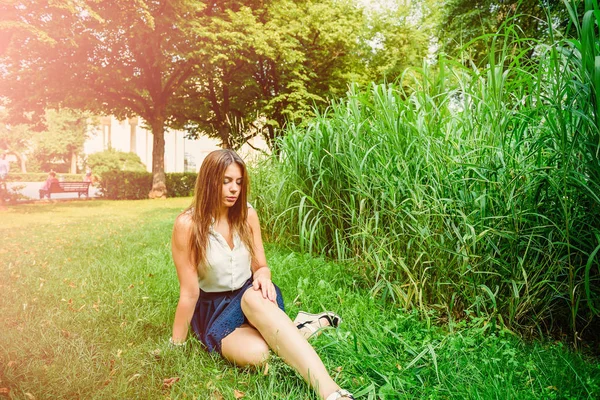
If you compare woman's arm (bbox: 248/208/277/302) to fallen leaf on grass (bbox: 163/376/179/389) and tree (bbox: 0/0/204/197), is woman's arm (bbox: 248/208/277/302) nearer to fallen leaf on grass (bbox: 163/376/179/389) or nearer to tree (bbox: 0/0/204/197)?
fallen leaf on grass (bbox: 163/376/179/389)

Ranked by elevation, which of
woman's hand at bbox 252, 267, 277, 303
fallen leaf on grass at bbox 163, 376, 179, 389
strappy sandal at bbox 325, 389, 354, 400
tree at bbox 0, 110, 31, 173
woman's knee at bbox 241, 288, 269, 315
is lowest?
fallen leaf on grass at bbox 163, 376, 179, 389

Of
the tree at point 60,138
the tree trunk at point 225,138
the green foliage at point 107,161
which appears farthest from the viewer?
the tree at point 60,138

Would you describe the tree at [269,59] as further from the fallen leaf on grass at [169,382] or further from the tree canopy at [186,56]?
the fallen leaf on grass at [169,382]

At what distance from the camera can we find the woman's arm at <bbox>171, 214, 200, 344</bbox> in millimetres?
2176

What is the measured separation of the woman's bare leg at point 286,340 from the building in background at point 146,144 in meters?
27.1

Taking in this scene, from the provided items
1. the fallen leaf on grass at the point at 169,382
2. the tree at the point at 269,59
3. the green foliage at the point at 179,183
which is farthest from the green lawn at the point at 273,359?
the green foliage at the point at 179,183

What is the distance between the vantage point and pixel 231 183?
7.36ft

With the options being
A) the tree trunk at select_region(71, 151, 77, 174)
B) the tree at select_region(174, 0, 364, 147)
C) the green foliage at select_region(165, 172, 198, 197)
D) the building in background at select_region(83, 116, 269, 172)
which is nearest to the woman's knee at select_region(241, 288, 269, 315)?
the tree at select_region(174, 0, 364, 147)

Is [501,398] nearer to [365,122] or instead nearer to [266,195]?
[365,122]

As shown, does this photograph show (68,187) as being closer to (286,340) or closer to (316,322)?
(316,322)

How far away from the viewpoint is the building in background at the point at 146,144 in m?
31.6

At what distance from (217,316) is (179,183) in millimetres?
16583

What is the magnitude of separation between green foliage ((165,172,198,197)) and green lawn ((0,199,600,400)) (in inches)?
572

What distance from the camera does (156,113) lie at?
49.7ft
